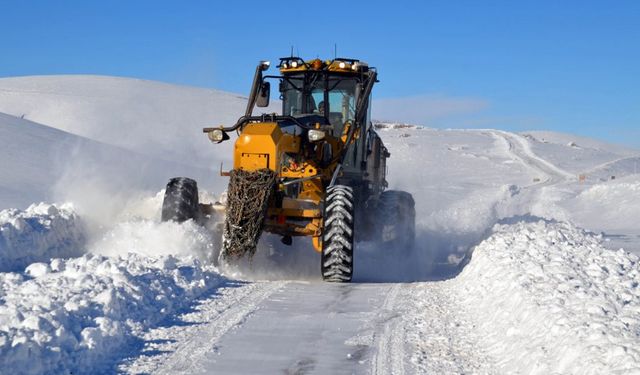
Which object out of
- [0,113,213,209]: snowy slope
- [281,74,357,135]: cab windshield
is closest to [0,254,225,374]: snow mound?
[281,74,357,135]: cab windshield

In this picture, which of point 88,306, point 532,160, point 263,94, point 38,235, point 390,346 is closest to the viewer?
point 390,346

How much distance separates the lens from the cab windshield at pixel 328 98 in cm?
1298

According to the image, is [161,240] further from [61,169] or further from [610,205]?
[610,205]

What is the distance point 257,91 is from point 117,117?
115 feet

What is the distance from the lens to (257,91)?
42.3ft

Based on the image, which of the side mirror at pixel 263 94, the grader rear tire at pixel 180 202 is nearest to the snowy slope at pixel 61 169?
the grader rear tire at pixel 180 202

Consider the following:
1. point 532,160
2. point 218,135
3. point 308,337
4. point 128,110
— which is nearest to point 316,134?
point 218,135

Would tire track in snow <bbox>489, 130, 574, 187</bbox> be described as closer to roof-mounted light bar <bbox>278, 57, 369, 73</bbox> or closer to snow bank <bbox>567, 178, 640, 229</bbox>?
snow bank <bbox>567, 178, 640, 229</bbox>

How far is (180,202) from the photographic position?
11.7 metres

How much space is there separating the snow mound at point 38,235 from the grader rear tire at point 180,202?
1.60 m

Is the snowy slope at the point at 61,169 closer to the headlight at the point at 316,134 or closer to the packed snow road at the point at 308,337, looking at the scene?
the headlight at the point at 316,134

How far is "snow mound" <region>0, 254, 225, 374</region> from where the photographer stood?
232 inches

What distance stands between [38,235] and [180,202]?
207 centimetres

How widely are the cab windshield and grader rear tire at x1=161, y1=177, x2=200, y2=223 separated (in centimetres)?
223
